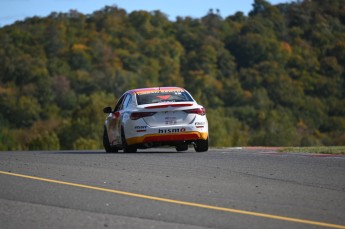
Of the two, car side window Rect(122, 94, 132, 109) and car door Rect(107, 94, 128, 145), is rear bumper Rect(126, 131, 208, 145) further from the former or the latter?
car side window Rect(122, 94, 132, 109)

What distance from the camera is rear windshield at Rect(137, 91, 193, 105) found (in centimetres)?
2327


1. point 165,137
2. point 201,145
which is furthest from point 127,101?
point 201,145

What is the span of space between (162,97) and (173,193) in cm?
1033

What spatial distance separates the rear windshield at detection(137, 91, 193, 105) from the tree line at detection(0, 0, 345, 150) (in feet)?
262

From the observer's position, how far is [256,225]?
10508 millimetres

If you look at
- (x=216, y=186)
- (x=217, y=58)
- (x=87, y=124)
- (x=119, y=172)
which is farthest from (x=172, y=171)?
(x=217, y=58)

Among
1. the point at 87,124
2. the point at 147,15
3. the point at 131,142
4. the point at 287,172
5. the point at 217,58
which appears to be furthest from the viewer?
the point at 147,15

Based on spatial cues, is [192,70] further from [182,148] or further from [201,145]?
[201,145]

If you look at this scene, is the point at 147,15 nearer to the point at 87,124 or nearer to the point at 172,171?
the point at 87,124

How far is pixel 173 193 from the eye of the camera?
13.2m

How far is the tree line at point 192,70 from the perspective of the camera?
394ft

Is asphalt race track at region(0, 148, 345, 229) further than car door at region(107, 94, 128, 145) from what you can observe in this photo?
No

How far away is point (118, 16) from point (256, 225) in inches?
6736

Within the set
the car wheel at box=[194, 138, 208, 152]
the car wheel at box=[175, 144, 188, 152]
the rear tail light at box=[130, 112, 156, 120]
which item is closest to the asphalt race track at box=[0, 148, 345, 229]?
the rear tail light at box=[130, 112, 156, 120]
